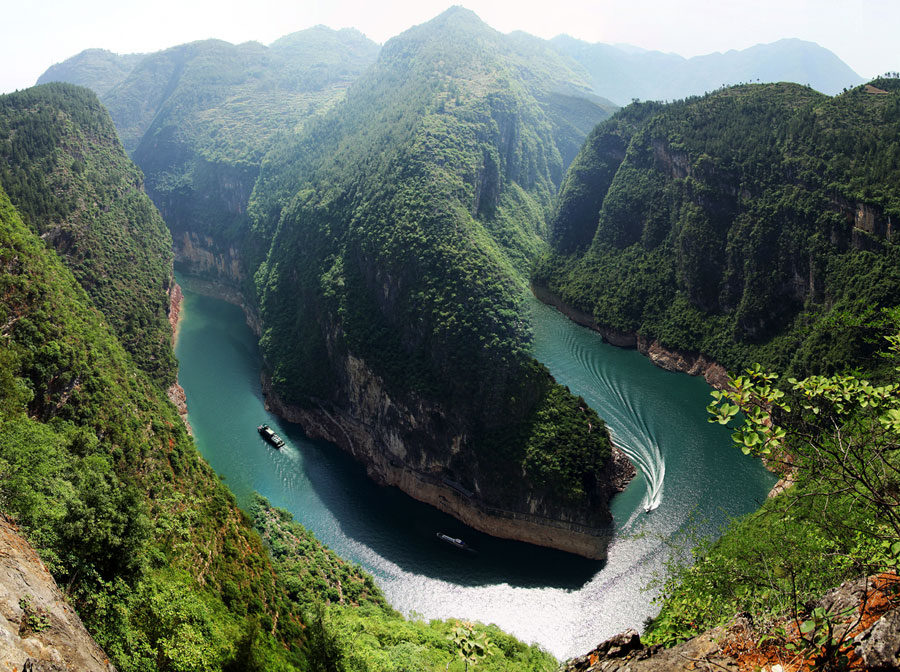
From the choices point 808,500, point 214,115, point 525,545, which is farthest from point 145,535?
point 214,115

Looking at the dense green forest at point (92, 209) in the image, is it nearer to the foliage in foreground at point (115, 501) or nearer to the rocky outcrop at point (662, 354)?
the foliage in foreground at point (115, 501)

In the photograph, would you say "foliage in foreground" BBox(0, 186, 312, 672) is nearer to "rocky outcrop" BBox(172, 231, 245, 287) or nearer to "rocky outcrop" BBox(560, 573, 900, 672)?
"rocky outcrop" BBox(560, 573, 900, 672)

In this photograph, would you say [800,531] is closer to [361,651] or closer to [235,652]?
[361,651]

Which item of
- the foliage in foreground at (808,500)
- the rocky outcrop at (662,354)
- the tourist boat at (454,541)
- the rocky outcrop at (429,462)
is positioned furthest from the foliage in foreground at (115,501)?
the rocky outcrop at (662,354)

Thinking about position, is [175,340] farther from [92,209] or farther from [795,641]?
[795,641]

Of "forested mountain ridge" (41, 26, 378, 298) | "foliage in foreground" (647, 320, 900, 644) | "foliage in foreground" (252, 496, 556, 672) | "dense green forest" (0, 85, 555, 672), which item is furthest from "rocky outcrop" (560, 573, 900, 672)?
"forested mountain ridge" (41, 26, 378, 298)
